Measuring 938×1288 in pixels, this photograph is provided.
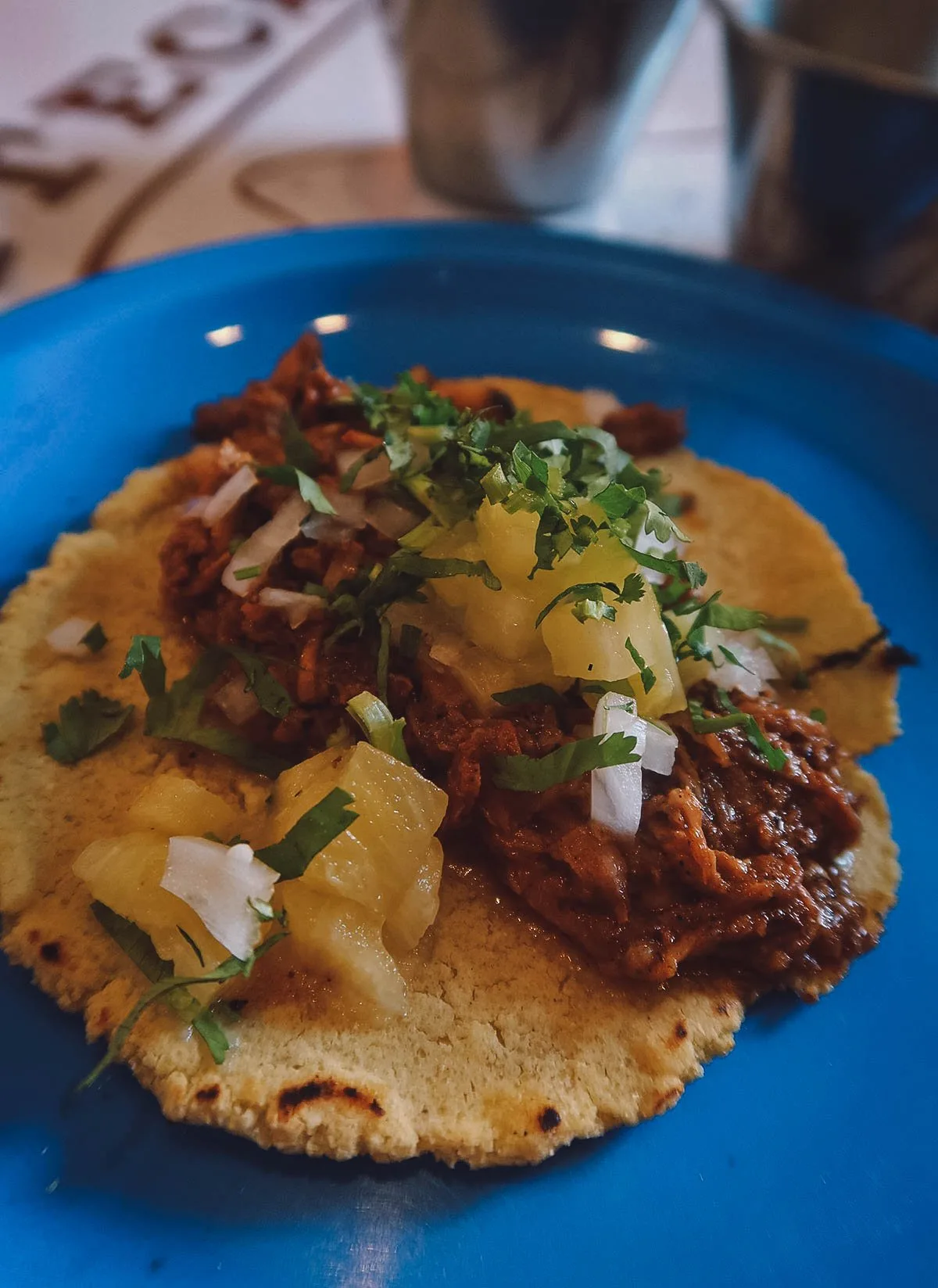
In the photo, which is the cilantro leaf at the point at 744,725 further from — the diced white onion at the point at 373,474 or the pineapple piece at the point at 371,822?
the diced white onion at the point at 373,474

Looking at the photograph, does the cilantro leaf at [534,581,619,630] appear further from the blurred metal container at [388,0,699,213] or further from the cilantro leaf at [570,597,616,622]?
the blurred metal container at [388,0,699,213]

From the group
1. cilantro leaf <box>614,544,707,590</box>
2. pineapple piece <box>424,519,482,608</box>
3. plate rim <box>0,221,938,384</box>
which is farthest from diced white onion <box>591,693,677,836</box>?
plate rim <box>0,221,938,384</box>

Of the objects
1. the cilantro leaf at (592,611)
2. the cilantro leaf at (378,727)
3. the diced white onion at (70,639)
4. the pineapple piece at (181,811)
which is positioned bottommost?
the diced white onion at (70,639)

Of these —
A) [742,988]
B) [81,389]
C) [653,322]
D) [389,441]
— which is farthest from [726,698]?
[81,389]

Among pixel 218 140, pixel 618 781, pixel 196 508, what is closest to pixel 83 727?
pixel 196 508

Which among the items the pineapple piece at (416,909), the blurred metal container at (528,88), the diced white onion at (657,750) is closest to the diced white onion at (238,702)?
the pineapple piece at (416,909)

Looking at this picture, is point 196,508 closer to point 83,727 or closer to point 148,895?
point 83,727
